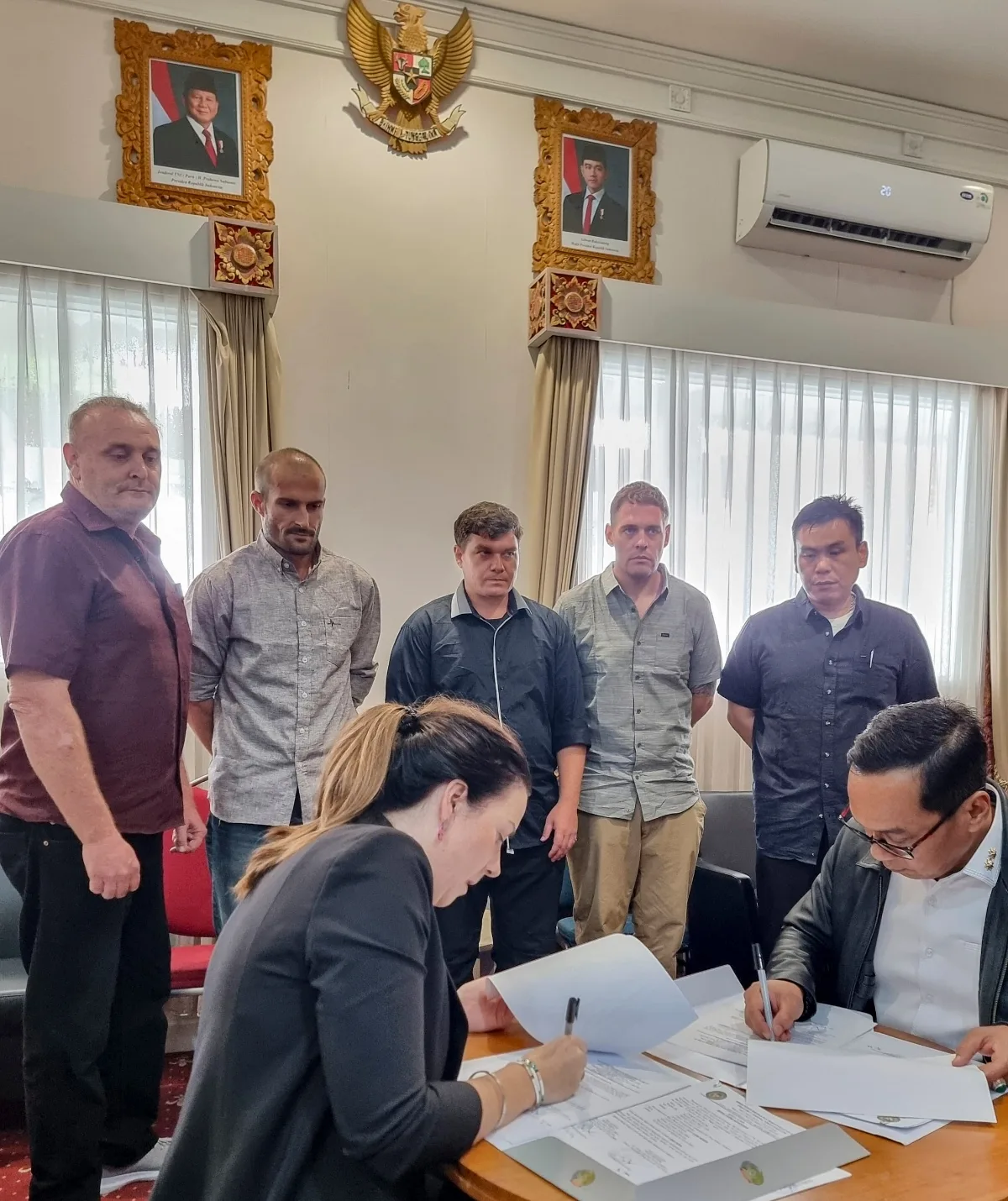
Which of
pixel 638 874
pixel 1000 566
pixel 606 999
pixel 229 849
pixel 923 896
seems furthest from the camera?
pixel 1000 566

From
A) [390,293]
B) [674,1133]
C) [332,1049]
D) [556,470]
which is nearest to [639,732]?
[556,470]

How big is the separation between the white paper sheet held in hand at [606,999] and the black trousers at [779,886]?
1285 millimetres

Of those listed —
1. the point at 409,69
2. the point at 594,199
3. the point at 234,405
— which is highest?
→ the point at 409,69

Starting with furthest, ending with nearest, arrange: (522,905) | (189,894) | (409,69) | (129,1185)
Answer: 1. (409,69)
2. (189,894)
3. (522,905)
4. (129,1185)

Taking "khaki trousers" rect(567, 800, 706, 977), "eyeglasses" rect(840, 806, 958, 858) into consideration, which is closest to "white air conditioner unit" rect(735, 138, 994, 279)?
"khaki trousers" rect(567, 800, 706, 977)

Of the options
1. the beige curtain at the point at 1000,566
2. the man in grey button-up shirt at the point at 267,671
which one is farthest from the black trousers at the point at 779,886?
the beige curtain at the point at 1000,566

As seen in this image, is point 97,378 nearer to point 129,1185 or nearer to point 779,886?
point 129,1185

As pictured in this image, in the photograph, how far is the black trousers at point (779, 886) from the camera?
2.51m

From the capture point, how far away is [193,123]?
11.2ft

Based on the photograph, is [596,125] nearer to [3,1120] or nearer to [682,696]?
[682,696]

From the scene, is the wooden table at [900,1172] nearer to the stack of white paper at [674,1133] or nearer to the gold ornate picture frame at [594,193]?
the stack of white paper at [674,1133]

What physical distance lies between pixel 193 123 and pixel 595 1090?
11.1 feet

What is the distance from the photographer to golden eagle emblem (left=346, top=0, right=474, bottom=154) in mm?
3598

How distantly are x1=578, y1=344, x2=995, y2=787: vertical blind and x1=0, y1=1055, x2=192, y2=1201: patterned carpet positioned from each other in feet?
7.21
